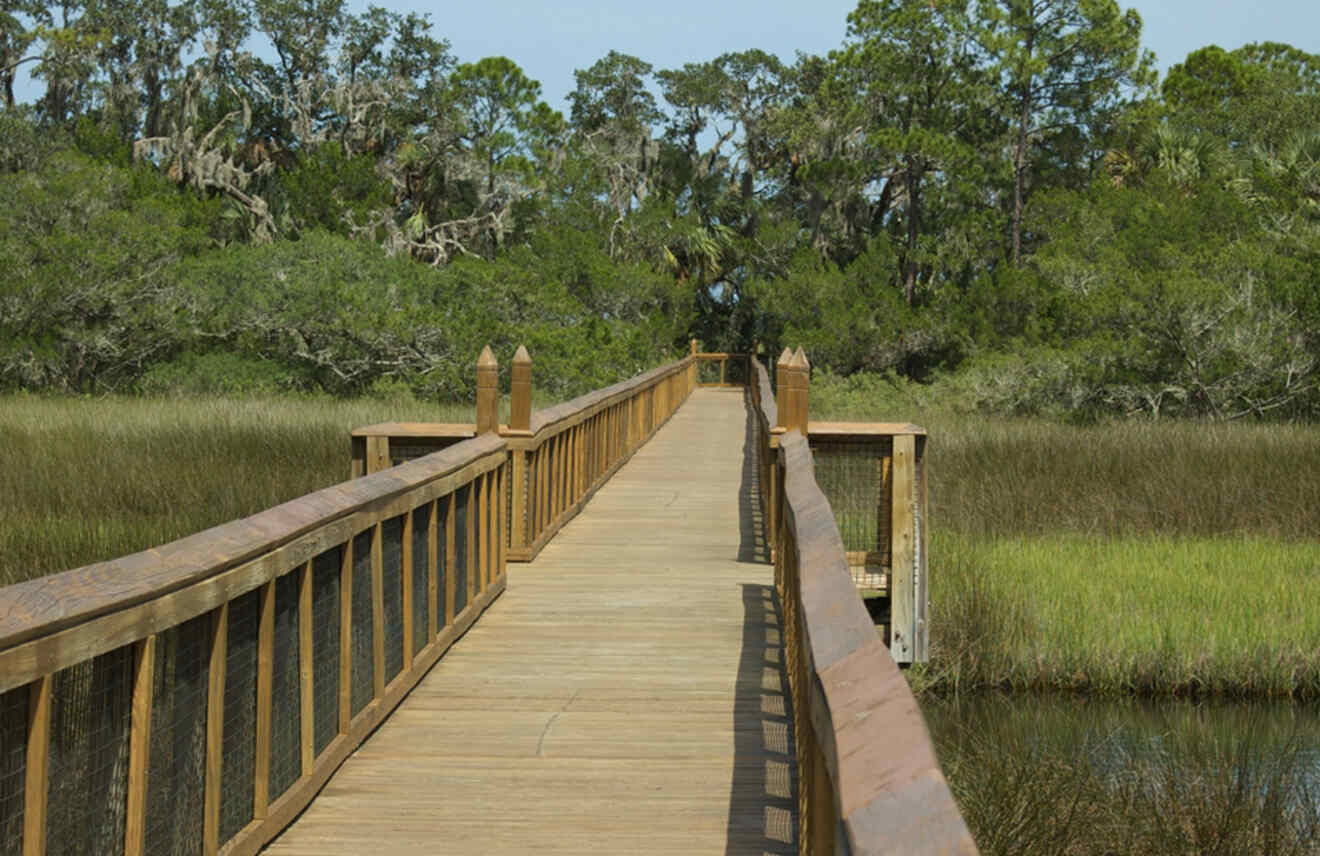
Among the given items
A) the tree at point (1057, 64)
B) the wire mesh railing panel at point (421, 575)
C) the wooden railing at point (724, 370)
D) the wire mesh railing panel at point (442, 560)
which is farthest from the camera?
the wooden railing at point (724, 370)

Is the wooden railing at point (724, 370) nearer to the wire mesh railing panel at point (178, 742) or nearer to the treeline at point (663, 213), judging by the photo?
the treeline at point (663, 213)

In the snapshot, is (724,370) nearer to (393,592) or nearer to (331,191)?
(331,191)

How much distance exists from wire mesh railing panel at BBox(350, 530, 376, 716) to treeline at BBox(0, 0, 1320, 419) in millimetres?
23609

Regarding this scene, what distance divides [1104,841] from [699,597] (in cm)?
292

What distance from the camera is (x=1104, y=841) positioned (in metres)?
6.32

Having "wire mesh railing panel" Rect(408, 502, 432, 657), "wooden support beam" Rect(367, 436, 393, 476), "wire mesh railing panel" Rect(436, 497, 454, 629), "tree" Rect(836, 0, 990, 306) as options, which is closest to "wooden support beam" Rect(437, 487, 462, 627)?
"wire mesh railing panel" Rect(436, 497, 454, 629)

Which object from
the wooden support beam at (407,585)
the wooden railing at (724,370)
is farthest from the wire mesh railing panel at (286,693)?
the wooden railing at (724,370)

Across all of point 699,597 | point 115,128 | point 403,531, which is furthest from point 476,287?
point 403,531

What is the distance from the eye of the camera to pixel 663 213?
46.2 m

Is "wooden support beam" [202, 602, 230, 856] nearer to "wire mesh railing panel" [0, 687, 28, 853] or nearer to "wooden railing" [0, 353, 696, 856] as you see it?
"wooden railing" [0, 353, 696, 856]

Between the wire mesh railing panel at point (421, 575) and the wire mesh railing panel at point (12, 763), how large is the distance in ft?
10.9

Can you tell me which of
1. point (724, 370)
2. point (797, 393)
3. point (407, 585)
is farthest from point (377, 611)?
point (724, 370)

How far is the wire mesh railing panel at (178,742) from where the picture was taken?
3.46 metres

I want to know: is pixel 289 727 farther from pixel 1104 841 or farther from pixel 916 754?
pixel 1104 841
